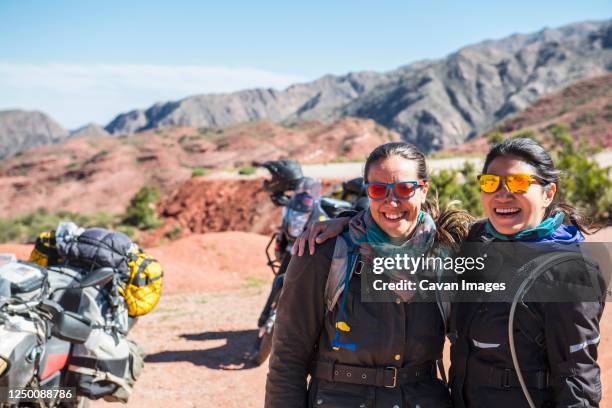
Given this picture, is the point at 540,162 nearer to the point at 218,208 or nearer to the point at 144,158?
the point at 218,208

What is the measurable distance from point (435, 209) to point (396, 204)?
0.44 meters

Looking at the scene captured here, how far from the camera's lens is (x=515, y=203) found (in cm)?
209

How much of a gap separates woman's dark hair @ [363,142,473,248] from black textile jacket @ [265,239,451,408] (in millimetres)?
328

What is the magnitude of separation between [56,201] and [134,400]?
43.9 meters

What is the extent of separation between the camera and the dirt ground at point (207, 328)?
5.11 metres

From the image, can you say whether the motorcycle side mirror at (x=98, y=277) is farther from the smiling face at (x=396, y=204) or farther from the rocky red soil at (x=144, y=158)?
the rocky red soil at (x=144, y=158)

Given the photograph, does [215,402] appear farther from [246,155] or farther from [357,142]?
[246,155]

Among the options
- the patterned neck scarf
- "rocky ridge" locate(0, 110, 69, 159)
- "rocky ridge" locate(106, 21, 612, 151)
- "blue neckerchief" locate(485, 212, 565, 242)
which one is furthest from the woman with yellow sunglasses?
"rocky ridge" locate(0, 110, 69, 159)

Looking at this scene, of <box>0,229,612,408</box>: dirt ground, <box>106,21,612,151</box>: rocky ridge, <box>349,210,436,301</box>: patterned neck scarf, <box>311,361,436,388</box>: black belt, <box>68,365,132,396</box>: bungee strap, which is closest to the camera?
<box>311,361,436,388</box>: black belt

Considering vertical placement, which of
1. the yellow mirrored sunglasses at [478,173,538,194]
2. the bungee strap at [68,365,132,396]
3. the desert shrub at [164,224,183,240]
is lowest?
the bungee strap at [68,365,132,396]

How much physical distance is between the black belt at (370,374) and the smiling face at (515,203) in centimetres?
64

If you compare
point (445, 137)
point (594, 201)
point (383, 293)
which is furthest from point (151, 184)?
point (445, 137)

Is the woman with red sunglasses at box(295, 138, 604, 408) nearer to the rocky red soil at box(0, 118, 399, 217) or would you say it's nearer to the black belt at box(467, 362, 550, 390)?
the black belt at box(467, 362, 550, 390)

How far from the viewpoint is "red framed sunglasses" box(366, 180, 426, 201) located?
6.79 feet
